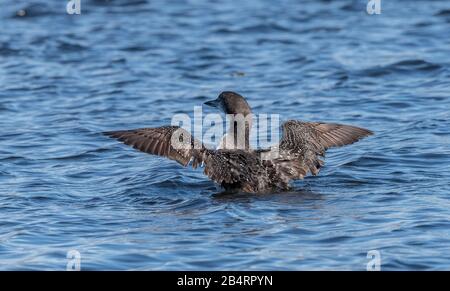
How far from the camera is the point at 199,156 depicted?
366 inches

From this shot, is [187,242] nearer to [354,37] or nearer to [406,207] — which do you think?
[406,207]

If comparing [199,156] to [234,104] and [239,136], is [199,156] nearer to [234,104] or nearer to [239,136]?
[239,136]

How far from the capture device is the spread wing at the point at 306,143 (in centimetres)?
949

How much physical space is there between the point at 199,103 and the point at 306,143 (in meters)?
4.11

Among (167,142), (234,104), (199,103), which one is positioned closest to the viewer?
(167,142)

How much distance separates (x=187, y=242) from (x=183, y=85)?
280 inches

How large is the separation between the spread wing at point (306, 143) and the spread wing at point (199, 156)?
1.04 feet

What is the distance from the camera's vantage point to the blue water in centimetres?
778

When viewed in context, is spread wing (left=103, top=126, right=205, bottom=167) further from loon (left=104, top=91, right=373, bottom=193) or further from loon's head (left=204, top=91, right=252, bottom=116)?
loon's head (left=204, top=91, right=252, bottom=116)

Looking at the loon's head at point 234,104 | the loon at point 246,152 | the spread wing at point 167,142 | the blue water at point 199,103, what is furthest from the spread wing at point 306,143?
the spread wing at point 167,142

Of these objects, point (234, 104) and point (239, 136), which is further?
point (234, 104)

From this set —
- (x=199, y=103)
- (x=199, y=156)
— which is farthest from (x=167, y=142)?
(x=199, y=103)

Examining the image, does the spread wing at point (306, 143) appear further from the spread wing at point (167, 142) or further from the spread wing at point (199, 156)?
the spread wing at point (167, 142)

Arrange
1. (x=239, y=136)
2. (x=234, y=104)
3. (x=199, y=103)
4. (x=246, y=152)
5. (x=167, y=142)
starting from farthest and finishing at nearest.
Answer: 1. (x=199, y=103)
2. (x=234, y=104)
3. (x=239, y=136)
4. (x=246, y=152)
5. (x=167, y=142)
